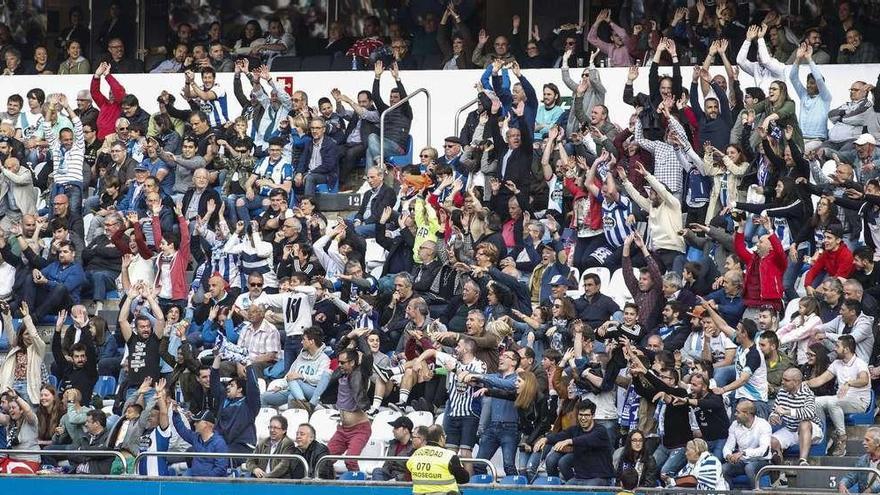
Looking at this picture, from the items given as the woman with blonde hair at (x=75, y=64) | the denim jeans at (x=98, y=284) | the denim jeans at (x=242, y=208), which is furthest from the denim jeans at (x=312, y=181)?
the woman with blonde hair at (x=75, y=64)

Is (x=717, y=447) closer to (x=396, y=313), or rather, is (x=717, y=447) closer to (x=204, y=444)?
(x=396, y=313)

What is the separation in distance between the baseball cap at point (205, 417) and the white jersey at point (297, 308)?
4.56ft

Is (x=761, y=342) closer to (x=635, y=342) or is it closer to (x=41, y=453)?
(x=635, y=342)

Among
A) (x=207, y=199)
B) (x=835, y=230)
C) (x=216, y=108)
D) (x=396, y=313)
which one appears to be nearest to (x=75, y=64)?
(x=216, y=108)

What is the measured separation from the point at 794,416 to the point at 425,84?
999 centimetres

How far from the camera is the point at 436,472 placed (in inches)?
637

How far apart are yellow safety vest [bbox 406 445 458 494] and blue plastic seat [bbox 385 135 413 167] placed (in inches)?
365

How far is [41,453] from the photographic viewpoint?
19500 mm

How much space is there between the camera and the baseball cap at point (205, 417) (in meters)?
20.5

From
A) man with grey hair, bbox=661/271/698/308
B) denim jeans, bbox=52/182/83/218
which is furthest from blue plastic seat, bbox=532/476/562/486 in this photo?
denim jeans, bbox=52/182/83/218

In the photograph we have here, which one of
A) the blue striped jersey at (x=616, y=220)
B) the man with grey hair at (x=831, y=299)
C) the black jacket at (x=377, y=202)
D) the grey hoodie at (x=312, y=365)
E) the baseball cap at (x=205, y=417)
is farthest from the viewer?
the black jacket at (x=377, y=202)

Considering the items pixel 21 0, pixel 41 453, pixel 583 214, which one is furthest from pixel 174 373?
pixel 21 0

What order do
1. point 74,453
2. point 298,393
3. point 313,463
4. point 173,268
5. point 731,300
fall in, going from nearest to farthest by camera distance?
point 313,463
point 74,453
point 731,300
point 298,393
point 173,268

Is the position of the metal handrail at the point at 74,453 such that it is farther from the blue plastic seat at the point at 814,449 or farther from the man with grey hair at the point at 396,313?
the blue plastic seat at the point at 814,449
